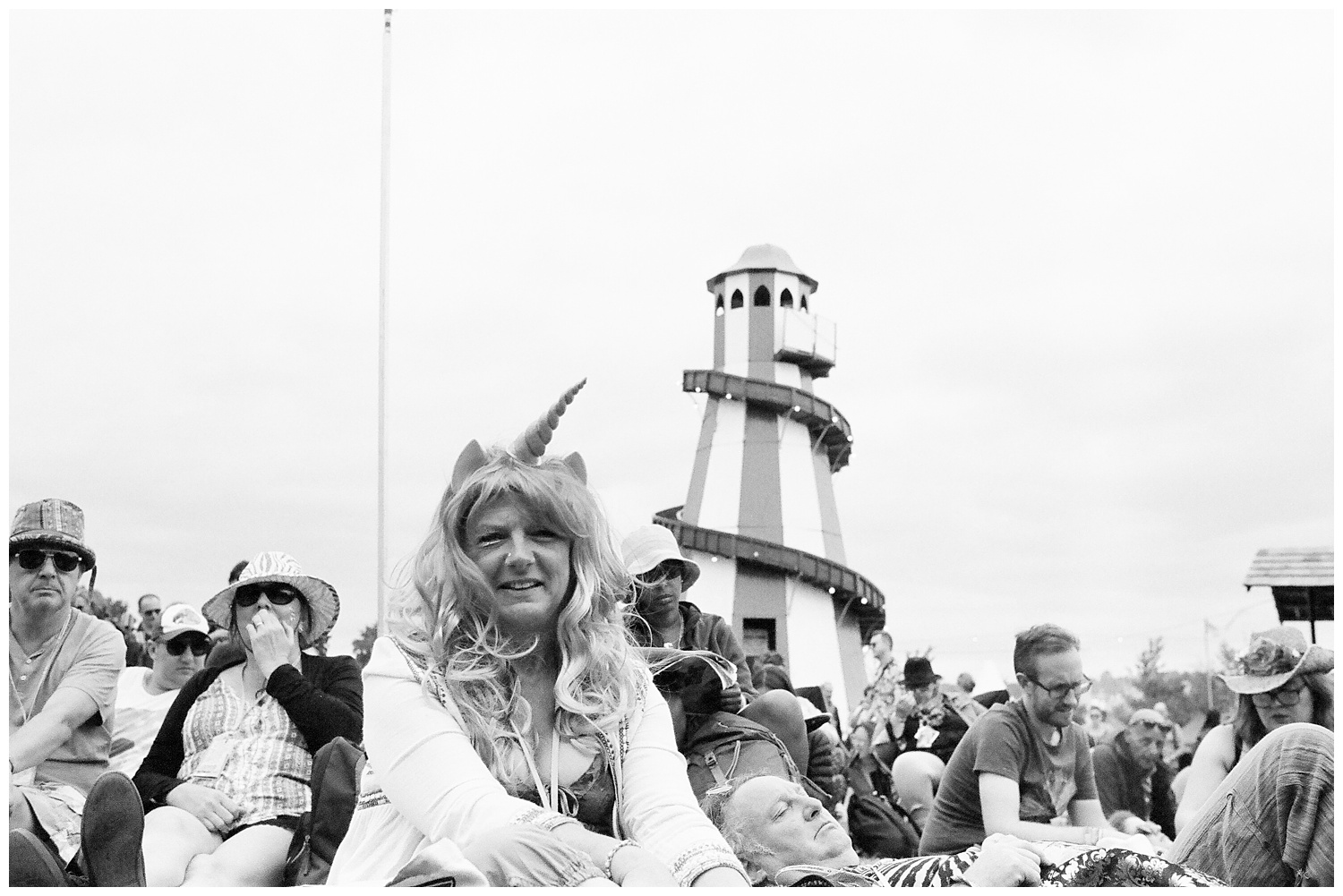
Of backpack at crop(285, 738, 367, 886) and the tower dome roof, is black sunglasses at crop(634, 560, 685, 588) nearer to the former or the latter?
backpack at crop(285, 738, 367, 886)

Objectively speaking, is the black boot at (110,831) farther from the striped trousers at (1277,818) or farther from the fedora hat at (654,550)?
the striped trousers at (1277,818)

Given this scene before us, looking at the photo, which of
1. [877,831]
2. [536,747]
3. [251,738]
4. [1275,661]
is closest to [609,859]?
[536,747]

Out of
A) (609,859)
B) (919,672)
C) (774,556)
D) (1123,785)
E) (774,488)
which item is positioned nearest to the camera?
(609,859)

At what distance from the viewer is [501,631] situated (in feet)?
7.13

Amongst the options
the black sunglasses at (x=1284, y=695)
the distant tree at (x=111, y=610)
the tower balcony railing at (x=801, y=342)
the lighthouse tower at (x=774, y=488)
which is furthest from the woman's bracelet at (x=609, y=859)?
the tower balcony railing at (x=801, y=342)

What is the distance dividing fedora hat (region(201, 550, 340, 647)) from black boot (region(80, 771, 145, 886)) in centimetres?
117

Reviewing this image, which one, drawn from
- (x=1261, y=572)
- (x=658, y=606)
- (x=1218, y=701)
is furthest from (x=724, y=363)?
(x=658, y=606)

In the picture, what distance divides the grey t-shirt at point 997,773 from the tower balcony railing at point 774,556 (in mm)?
15301

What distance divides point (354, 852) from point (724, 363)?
64.2 feet

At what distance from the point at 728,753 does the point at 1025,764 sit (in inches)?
47.4

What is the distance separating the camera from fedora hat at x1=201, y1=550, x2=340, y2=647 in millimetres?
3752

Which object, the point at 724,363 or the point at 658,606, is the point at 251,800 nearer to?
the point at 658,606

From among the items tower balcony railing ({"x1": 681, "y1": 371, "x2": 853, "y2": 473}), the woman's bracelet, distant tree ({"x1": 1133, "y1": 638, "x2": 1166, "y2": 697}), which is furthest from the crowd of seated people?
distant tree ({"x1": 1133, "y1": 638, "x2": 1166, "y2": 697})

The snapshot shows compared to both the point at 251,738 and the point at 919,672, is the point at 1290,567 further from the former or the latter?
the point at 251,738
